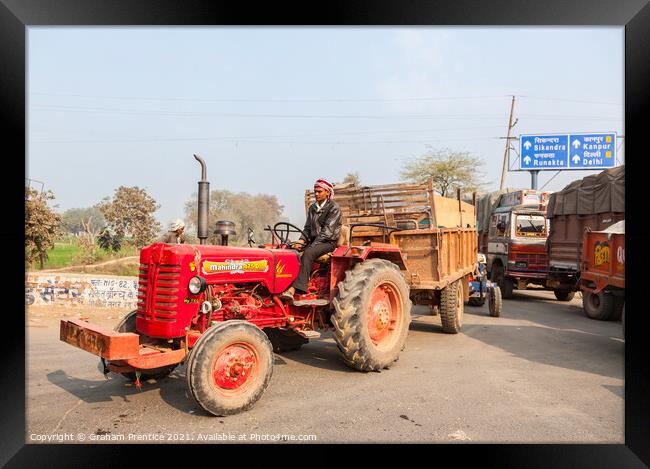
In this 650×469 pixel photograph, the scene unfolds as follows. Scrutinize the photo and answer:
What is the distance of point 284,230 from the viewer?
591 cm

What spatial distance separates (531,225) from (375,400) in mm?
10707

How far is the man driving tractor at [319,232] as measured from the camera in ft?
17.5

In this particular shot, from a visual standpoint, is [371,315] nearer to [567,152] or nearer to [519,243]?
[519,243]

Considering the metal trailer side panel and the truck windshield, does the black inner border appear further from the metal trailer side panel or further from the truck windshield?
the truck windshield

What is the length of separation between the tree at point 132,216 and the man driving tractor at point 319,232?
979cm

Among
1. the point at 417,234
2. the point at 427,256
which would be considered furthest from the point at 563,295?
the point at 417,234

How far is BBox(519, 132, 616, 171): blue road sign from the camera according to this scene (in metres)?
21.3

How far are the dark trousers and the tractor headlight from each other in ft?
4.34

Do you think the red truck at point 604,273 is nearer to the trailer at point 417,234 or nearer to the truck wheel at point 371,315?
the trailer at point 417,234

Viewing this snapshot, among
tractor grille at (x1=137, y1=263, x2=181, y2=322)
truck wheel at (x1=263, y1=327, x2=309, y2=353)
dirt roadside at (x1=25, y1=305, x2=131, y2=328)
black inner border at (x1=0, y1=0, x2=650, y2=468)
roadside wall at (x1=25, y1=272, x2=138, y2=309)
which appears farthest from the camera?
roadside wall at (x1=25, y1=272, x2=138, y2=309)

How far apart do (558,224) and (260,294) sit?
33.1 feet

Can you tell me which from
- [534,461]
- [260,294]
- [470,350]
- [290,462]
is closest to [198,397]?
[290,462]

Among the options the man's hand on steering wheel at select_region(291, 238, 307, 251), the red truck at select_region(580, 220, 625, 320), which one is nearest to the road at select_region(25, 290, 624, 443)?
the man's hand on steering wheel at select_region(291, 238, 307, 251)

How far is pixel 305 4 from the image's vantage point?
3920 millimetres
